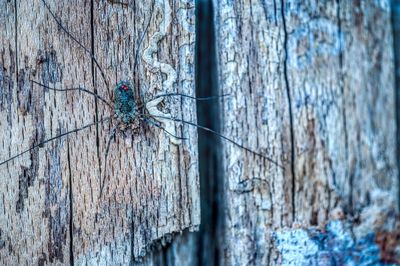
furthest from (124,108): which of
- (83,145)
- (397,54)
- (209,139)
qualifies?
(397,54)

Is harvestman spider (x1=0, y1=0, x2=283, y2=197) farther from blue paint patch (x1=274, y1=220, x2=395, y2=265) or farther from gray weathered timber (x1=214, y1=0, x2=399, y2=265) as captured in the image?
blue paint patch (x1=274, y1=220, x2=395, y2=265)

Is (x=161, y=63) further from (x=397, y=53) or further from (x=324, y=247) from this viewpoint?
(x=397, y=53)

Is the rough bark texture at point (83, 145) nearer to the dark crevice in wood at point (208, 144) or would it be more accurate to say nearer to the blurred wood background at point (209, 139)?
the blurred wood background at point (209, 139)

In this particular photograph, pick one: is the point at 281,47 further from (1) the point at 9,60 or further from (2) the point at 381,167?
(1) the point at 9,60

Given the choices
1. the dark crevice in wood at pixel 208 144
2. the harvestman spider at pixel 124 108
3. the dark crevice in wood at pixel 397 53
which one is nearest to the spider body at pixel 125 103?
the harvestman spider at pixel 124 108

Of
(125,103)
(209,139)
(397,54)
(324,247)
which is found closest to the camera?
(125,103)

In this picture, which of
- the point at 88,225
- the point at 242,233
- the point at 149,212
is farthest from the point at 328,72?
the point at 88,225

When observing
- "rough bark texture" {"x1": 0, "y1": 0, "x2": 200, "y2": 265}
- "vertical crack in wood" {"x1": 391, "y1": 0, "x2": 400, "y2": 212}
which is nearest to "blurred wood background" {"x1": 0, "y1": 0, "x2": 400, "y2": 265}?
"rough bark texture" {"x1": 0, "y1": 0, "x2": 200, "y2": 265}
